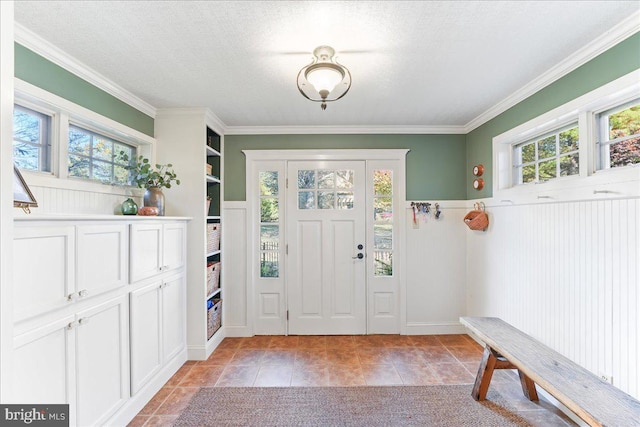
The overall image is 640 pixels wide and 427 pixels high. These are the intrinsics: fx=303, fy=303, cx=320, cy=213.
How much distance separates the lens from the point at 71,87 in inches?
80.7

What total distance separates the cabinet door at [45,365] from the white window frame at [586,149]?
306cm

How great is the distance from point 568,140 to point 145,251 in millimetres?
3248

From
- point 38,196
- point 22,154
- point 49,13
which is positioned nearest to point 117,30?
point 49,13

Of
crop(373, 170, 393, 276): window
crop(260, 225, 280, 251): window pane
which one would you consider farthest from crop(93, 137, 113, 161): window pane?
crop(373, 170, 393, 276): window

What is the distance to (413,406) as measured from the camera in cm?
218

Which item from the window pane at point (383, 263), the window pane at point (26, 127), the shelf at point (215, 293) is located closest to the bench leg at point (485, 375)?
the window pane at point (383, 263)

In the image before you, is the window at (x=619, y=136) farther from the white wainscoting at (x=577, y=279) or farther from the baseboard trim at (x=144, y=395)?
the baseboard trim at (x=144, y=395)

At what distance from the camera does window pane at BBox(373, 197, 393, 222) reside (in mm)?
3549

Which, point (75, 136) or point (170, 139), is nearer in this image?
point (75, 136)

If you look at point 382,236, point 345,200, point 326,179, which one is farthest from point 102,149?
point 382,236

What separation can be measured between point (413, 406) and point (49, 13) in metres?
3.23

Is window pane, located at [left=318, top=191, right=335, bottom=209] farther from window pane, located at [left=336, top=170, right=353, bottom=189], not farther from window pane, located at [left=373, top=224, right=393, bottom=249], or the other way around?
window pane, located at [left=373, top=224, right=393, bottom=249]

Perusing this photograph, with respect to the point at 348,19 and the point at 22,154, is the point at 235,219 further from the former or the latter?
the point at 348,19

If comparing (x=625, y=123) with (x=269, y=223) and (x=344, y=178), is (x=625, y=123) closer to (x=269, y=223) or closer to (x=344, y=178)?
(x=344, y=178)
